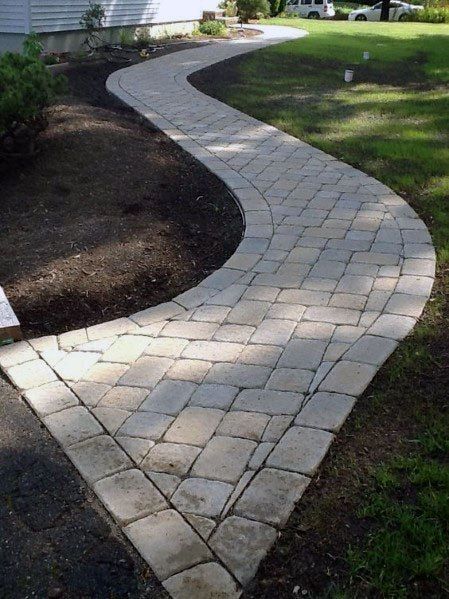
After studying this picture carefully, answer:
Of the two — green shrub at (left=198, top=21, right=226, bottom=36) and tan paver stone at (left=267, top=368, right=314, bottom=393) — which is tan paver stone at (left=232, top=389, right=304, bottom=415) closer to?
tan paver stone at (left=267, top=368, right=314, bottom=393)

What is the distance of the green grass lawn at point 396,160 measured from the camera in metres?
2.19

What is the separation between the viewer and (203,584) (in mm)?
2102

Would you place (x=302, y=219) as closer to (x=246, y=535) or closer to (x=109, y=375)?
(x=109, y=375)

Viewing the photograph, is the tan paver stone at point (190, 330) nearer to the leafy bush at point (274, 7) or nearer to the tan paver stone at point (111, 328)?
the tan paver stone at point (111, 328)

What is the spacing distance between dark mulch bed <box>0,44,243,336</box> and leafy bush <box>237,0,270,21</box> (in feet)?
55.4

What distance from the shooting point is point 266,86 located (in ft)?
34.4

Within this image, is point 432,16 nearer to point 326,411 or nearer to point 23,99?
point 23,99

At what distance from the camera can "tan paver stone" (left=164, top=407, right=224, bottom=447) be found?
9.12 feet

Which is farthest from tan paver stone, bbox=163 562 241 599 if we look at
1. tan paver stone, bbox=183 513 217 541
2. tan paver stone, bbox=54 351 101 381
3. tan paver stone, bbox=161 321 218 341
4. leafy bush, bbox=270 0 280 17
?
leafy bush, bbox=270 0 280 17

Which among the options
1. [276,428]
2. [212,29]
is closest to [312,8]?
[212,29]

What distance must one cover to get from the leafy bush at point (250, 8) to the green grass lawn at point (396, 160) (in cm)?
467

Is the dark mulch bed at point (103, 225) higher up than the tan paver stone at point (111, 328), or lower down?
higher up

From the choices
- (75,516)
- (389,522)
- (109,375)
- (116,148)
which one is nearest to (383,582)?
(389,522)

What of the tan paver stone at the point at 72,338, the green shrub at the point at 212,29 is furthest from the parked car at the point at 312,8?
the tan paver stone at the point at 72,338
